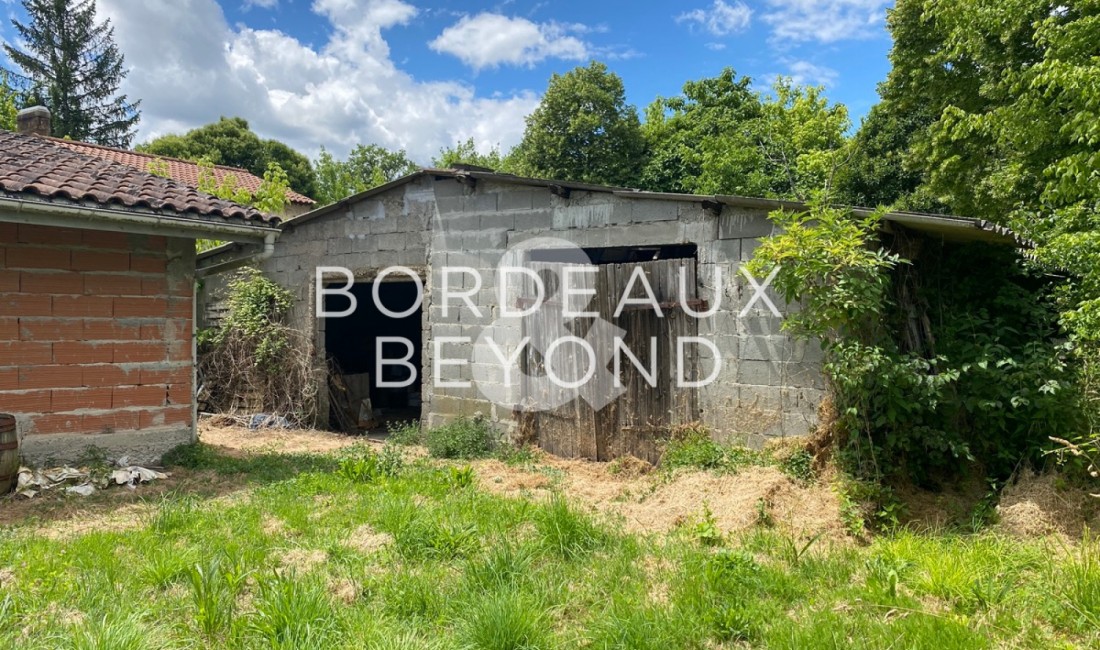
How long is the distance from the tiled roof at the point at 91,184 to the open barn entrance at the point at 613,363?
3224mm

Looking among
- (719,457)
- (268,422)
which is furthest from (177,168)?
(719,457)

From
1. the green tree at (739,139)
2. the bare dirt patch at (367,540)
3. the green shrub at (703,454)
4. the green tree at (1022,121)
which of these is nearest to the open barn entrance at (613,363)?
the green shrub at (703,454)

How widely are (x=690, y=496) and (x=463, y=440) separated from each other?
10.7ft

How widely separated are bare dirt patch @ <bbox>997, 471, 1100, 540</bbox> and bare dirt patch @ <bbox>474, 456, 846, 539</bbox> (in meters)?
1.19

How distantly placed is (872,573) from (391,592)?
2749 mm

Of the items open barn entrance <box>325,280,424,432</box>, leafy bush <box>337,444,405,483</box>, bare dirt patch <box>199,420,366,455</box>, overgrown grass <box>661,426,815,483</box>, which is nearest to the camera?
overgrown grass <box>661,426,815,483</box>

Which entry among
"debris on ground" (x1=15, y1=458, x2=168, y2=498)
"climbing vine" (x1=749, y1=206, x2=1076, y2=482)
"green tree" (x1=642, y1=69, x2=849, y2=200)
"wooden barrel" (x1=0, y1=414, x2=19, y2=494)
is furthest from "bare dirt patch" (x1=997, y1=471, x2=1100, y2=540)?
"green tree" (x1=642, y1=69, x2=849, y2=200)

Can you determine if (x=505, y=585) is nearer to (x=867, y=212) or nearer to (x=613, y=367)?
(x=613, y=367)

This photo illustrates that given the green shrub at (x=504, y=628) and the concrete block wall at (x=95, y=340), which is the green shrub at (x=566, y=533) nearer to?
the green shrub at (x=504, y=628)

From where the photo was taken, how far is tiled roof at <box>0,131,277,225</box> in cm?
536

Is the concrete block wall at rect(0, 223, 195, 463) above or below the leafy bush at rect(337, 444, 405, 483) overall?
above

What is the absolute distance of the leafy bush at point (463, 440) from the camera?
25.4 ft

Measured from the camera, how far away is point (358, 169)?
40.8 meters

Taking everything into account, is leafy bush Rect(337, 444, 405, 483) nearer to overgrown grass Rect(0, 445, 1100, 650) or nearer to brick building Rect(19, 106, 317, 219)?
overgrown grass Rect(0, 445, 1100, 650)
